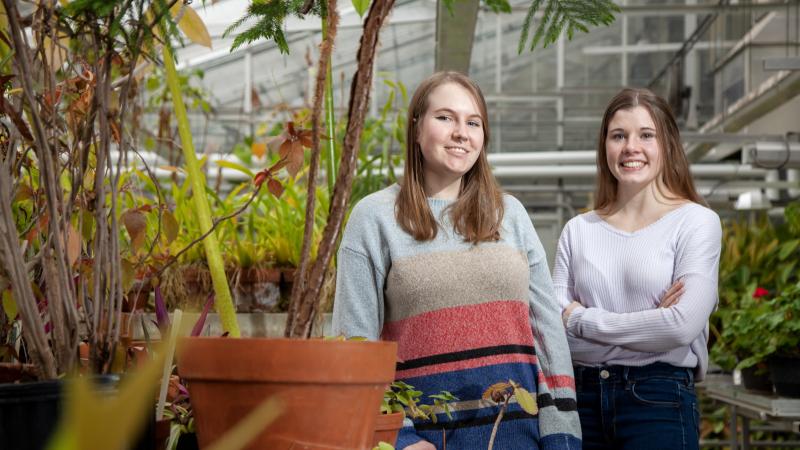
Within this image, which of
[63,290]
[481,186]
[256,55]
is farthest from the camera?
[256,55]

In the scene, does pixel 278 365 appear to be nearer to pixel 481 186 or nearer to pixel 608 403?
pixel 481 186

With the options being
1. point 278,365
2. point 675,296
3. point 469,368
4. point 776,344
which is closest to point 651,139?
point 675,296

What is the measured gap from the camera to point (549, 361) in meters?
1.56

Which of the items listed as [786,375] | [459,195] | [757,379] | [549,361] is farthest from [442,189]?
[757,379]

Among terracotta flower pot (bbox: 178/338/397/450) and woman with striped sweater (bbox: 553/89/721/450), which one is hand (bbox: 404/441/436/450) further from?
terracotta flower pot (bbox: 178/338/397/450)

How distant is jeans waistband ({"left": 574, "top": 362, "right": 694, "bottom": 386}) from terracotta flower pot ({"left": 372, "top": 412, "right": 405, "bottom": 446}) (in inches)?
31.8

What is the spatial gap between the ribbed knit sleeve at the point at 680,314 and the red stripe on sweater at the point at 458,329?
243 mm

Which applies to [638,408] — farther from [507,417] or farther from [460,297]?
[460,297]

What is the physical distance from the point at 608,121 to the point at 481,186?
16.6 inches

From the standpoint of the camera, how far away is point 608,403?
66.4 inches

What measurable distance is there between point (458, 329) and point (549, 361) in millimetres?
163

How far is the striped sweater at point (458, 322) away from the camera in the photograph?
1.50 m

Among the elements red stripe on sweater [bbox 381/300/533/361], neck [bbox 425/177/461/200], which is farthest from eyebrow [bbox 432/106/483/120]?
red stripe on sweater [bbox 381/300/533/361]

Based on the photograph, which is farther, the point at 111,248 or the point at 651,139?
the point at 651,139
